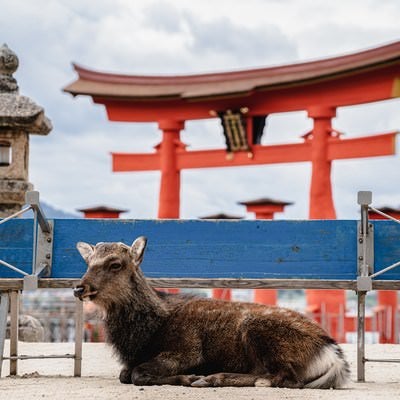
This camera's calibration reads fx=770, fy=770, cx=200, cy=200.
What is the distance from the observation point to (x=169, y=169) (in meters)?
16.7

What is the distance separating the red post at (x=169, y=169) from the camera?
655 inches

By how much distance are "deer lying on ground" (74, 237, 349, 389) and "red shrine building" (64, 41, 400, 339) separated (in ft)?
30.4

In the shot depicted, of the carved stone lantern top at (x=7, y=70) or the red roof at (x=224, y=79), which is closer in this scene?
the carved stone lantern top at (x=7, y=70)

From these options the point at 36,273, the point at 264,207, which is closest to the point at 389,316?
the point at 264,207

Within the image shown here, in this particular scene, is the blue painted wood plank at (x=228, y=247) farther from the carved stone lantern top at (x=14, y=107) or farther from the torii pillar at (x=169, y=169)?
the torii pillar at (x=169, y=169)

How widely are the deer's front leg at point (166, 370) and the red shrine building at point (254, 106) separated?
953cm

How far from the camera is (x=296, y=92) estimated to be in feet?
48.9

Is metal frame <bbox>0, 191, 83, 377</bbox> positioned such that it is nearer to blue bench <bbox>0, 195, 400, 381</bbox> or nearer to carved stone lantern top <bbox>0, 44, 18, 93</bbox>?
blue bench <bbox>0, 195, 400, 381</bbox>

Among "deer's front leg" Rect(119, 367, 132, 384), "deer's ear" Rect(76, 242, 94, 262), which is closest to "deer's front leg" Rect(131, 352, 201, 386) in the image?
"deer's front leg" Rect(119, 367, 132, 384)

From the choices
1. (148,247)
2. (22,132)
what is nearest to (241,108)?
(22,132)

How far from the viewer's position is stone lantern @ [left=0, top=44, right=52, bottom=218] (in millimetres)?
9719

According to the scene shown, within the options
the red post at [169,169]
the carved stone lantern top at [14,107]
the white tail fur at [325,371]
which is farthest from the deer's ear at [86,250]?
the red post at [169,169]

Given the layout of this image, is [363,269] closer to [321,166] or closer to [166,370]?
[166,370]

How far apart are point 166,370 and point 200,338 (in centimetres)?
29
